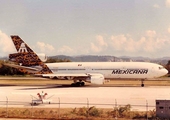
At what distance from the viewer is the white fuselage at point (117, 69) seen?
55.5 m

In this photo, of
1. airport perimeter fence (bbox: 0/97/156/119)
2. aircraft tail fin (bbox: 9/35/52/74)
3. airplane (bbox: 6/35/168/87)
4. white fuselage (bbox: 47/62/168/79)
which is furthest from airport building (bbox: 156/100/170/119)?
aircraft tail fin (bbox: 9/35/52/74)

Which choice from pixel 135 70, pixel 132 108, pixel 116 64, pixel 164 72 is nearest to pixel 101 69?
pixel 116 64

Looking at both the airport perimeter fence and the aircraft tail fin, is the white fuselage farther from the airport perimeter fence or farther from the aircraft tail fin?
the airport perimeter fence

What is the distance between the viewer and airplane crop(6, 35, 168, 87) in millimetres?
55688

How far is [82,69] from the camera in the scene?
59531 mm

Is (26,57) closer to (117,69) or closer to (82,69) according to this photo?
(82,69)

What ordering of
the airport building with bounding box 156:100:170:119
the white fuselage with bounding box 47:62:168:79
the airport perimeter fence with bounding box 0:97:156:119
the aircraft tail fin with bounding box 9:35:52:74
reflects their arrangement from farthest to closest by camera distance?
the aircraft tail fin with bounding box 9:35:52:74
the white fuselage with bounding box 47:62:168:79
the airport perimeter fence with bounding box 0:97:156:119
the airport building with bounding box 156:100:170:119

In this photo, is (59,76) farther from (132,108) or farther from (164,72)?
(132,108)

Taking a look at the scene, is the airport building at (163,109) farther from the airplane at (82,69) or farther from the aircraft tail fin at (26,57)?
the aircraft tail fin at (26,57)

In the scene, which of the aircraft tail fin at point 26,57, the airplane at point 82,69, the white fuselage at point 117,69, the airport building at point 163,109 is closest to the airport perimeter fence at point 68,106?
the airport building at point 163,109

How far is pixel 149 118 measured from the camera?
25188 mm

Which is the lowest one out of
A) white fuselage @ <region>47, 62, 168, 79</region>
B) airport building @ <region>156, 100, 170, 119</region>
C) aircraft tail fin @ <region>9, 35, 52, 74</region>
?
Answer: airport building @ <region>156, 100, 170, 119</region>

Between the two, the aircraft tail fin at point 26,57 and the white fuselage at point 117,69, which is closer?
the white fuselage at point 117,69

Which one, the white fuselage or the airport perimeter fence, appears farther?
the white fuselage
